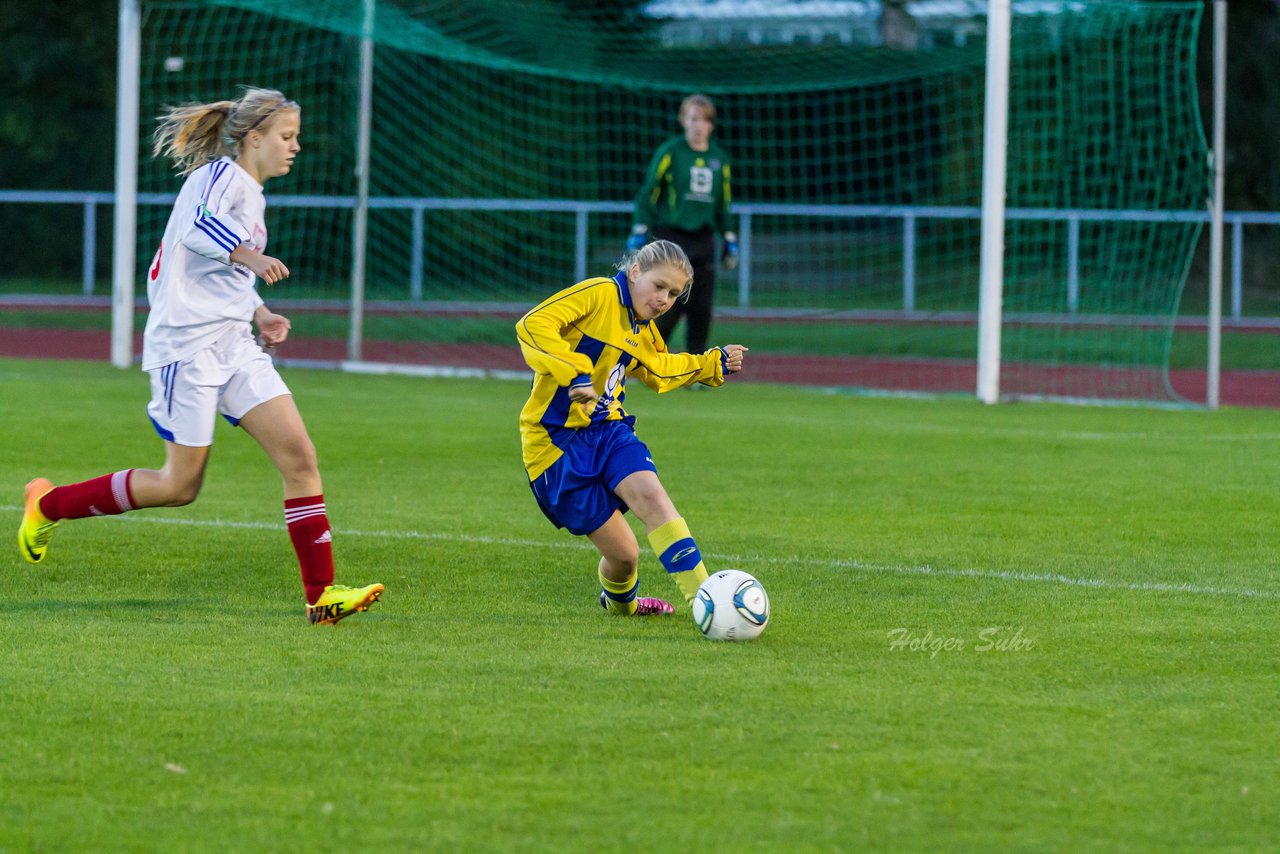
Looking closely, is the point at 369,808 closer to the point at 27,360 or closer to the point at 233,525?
the point at 233,525

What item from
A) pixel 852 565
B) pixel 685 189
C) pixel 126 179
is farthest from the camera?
pixel 126 179

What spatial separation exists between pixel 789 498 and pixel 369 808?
5.18m

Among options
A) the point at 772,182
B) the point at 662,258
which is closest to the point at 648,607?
the point at 662,258

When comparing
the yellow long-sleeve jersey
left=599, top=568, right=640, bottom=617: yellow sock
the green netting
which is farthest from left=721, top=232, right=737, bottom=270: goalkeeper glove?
left=599, top=568, right=640, bottom=617: yellow sock

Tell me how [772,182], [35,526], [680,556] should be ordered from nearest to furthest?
[680,556] < [35,526] < [772,182]

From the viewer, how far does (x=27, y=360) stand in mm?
16812

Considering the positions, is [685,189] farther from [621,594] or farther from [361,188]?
[621,594]

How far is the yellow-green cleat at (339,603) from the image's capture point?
5590 mm

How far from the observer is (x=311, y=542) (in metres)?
5.74

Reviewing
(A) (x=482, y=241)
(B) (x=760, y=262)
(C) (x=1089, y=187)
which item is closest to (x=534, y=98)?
(A) (x=482, y=241)

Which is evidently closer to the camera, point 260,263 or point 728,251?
point 260,263

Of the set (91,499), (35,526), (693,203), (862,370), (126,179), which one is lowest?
(35,526)

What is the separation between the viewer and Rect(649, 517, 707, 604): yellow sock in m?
5.65

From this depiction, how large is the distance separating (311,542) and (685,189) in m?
8.53
